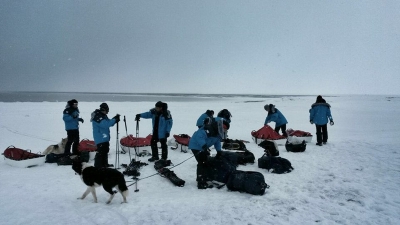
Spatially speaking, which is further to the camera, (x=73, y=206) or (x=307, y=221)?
(x=73, y=206)

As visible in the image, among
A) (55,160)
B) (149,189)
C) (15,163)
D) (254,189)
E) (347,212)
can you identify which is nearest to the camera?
(347,212)

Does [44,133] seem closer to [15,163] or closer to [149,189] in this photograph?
[15,163]

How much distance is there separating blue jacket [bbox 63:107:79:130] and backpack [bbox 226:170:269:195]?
18.5 ft

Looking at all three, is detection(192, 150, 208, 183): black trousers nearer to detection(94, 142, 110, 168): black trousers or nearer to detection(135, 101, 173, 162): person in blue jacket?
detection(135, 101, 173, 162): person in blue jacket

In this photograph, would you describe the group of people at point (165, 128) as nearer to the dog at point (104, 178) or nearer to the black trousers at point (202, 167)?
the black trousers at point (202, 167)

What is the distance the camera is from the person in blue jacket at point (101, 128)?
6527mm

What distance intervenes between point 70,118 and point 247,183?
20.2ft

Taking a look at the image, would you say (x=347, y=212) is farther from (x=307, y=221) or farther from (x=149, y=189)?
(x=149, y=189)

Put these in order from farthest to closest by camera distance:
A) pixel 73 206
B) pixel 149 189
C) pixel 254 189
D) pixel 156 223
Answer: pixel 149 189 → pixel 254 189 → pixel 73 206 → pixel 156 223

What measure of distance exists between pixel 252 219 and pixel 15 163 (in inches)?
282

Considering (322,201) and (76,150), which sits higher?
(76,150)

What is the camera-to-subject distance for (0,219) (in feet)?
13.9

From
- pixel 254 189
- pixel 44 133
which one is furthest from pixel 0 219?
pixel 44 133

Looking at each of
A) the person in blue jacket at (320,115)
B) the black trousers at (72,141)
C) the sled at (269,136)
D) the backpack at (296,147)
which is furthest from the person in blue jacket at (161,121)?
the person in blue jacket at (320,115)
